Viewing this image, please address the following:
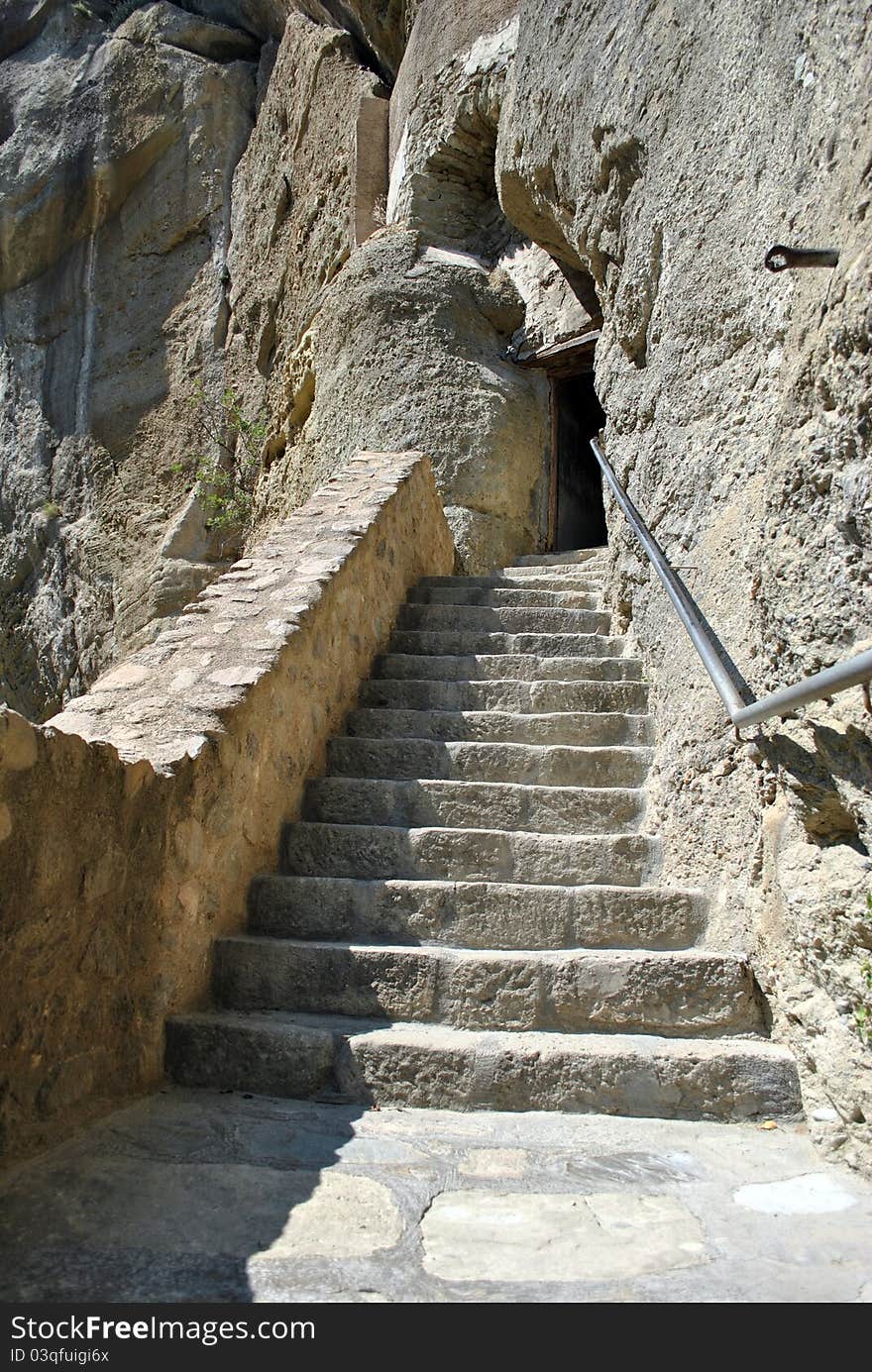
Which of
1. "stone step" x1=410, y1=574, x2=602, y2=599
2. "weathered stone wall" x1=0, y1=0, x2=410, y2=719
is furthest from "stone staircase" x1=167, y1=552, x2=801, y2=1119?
"weathered stone wall" x1=0, y1=0, x2=410, y2=719

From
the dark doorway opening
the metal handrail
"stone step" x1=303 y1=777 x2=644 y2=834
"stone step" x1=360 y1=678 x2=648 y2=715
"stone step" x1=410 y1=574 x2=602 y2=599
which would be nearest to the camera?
the metal handrail

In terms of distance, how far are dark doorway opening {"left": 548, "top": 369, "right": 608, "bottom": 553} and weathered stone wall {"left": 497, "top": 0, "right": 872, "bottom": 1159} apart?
3.69 m

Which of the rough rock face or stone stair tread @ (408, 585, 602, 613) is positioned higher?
the rough rock face

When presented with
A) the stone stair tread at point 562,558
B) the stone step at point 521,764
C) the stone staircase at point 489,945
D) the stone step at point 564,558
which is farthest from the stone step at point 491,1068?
the stone stair tread at point 562,558

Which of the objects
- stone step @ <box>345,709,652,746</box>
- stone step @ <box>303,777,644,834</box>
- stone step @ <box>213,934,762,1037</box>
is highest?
stone step @ <box>345,709,652,746</box>

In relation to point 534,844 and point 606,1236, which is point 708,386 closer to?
point 534,844

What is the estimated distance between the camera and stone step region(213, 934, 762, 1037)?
277 centimetres

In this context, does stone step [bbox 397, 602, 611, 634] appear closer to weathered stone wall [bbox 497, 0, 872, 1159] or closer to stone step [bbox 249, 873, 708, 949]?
weathered stone wall [bbox 497, 0, 872, 1159]

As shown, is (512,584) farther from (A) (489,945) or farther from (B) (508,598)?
(A) (489,945)

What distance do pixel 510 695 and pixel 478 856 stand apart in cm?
108

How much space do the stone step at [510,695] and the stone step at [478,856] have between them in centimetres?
88

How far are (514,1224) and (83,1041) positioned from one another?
3.58 feet

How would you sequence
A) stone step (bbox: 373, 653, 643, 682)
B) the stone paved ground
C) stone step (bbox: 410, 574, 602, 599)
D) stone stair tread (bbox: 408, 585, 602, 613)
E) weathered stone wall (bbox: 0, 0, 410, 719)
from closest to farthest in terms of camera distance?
1. the stone paved ground
2. stone step (bbox: 373, 653, 643, 682)
3. stone stair tread (bbox: 408, 585, 602, 613)
4. stone step (bbox: 410, 574, 602, 599)
5. weathered stone wall (bbox: 0, 0, 410, 719)

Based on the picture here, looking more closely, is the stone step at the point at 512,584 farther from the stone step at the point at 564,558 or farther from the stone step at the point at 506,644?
the stone step at the point at 564,558
